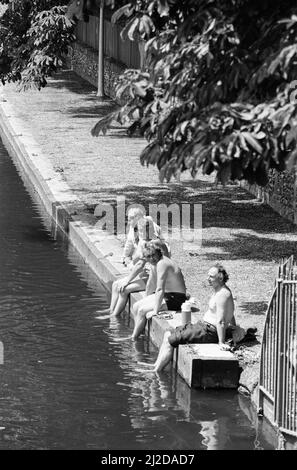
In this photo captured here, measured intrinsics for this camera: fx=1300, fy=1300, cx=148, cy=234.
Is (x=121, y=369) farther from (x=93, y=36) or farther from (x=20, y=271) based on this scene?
(x=93, y=36)

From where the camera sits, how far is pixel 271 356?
11680mm

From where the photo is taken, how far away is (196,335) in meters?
13.1

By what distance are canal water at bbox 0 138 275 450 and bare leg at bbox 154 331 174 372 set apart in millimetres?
110

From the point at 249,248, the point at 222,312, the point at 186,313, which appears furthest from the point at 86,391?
the point at 249,248

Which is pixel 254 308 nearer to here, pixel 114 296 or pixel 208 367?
pixel 114 296

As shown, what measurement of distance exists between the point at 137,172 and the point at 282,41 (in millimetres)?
15512

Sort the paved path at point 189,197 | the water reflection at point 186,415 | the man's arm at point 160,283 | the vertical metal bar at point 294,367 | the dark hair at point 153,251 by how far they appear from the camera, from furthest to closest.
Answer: the paved path at point 189,197 → the dark hair at point 153,251 → the man's arm at point 160,283 → the water reflection at point 186,415 → the vertical metal bar at point 294,367

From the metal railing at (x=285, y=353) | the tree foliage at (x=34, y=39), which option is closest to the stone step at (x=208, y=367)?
the metal railing at (x=285, y=353)

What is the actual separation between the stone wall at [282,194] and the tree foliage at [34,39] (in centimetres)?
743

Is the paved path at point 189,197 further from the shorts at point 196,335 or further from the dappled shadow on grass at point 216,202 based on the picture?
the shorts at point 196,335

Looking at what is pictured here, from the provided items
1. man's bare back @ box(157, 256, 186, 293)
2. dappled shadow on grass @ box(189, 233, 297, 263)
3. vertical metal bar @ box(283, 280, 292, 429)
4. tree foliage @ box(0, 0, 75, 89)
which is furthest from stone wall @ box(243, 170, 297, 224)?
vertical metal bar @ box(283, 280, 292, 429)

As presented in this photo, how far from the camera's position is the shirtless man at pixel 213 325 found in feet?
42.9

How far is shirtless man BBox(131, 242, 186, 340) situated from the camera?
14445 millimetres

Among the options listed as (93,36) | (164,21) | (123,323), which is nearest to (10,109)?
(93,36)
